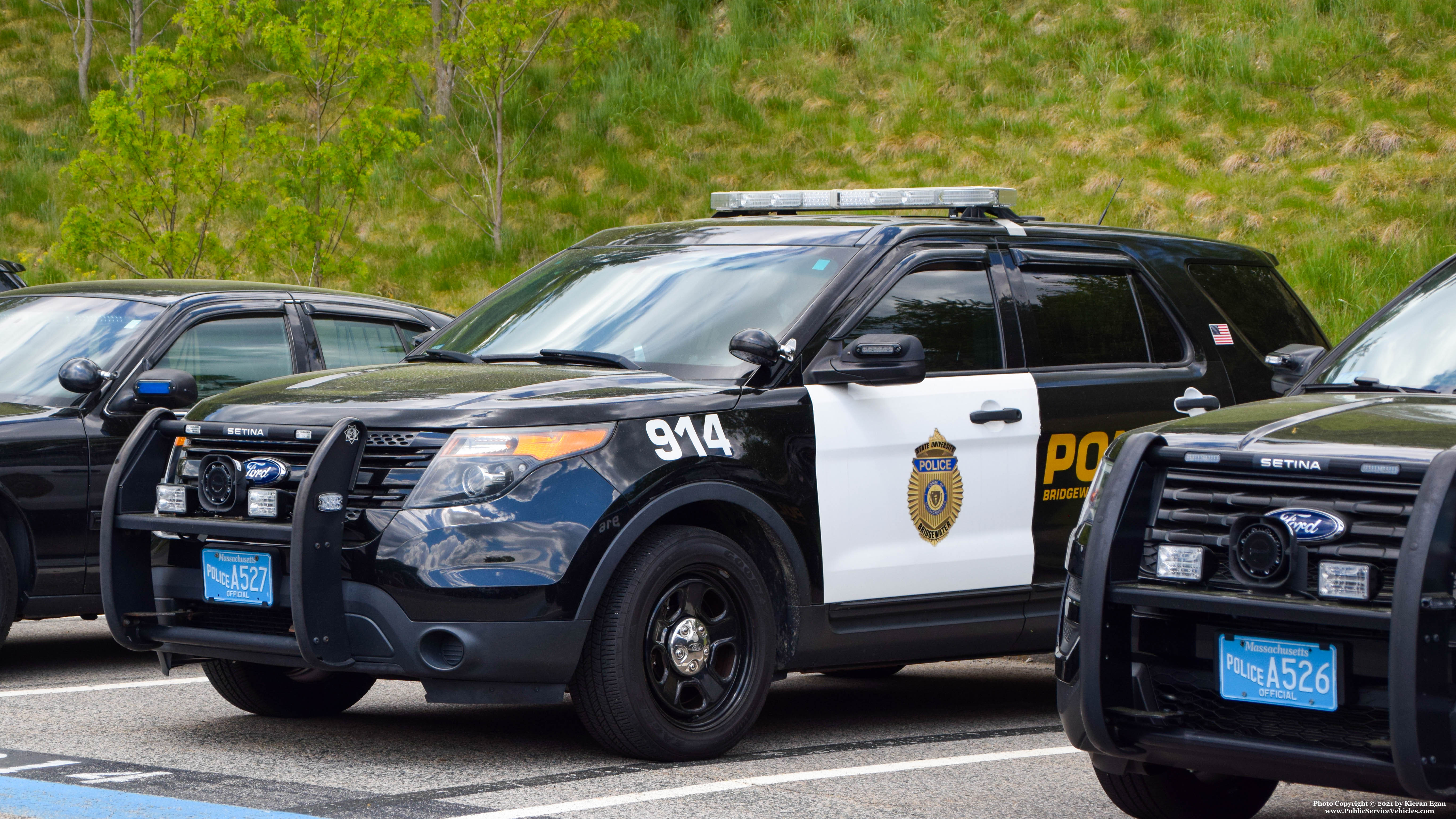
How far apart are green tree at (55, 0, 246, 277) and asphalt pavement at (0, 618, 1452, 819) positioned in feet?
24.3

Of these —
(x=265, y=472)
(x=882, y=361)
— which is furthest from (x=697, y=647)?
(x=265, y=472)

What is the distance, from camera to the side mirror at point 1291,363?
580 cm

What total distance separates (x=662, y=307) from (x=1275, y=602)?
10.4ft

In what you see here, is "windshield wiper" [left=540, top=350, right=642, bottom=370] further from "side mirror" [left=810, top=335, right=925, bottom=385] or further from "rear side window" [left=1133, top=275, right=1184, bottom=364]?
"rear side window" [left=1133, top=275, right=1184, bottom=364]

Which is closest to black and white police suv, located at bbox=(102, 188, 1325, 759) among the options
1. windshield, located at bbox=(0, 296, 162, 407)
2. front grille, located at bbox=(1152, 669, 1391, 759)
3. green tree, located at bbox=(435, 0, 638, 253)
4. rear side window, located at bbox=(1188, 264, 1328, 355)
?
rear side window, located at bbox=(1188, 264, 1328, 355)

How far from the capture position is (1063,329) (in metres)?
7.20

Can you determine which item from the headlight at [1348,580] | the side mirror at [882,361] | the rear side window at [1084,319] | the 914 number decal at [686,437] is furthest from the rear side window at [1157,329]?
the headlight at [1348,580]

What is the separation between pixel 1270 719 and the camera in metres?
4.18

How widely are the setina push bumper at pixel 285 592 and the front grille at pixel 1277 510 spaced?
205cm

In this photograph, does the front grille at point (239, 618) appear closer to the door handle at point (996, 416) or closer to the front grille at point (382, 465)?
the front grille at point (382, 465)

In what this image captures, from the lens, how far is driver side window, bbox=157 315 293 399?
330 inches

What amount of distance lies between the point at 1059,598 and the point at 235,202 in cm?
1025

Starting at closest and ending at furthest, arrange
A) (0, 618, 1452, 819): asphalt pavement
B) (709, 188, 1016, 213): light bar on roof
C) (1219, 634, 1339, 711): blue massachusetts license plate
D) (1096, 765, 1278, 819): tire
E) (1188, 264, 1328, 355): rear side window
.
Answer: (1219, 634, 1339, 711): blue massachusetts license plate, (1096, 765, 1278, 819): tire, (0, 618, 1452, 819): asphalt pavement, (709, 188, 1016, 213): light bar on roof, (1188, 264, 1328, 355): rear side window

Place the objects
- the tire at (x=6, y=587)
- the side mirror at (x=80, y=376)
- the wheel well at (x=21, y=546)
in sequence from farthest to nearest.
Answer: the side mirror at (x=80, y=376), the wheel well at (x=21, y=546), the tire at (x=6, y=587)
